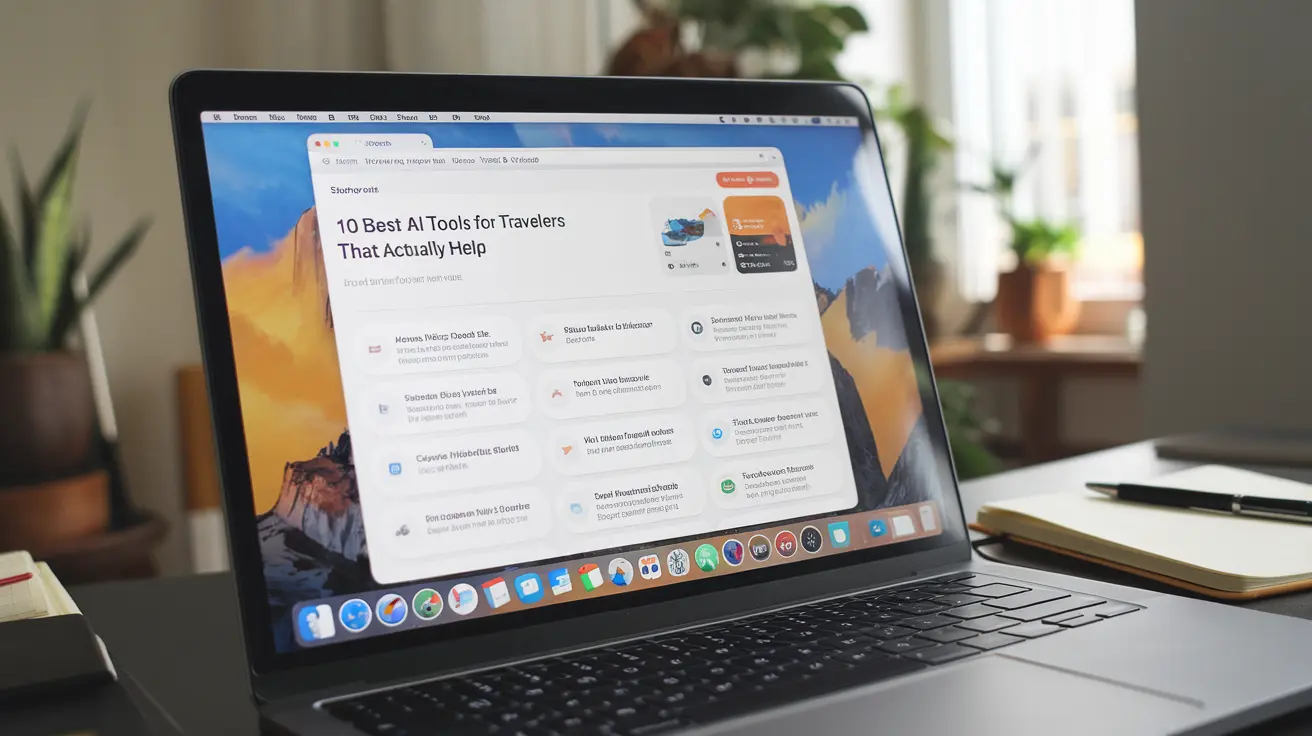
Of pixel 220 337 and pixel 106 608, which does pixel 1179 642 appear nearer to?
pixel 220 337

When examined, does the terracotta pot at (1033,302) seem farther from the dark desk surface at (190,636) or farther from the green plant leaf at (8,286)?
the green plant leaf at (8,286)

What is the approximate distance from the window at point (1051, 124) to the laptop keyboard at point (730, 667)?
2.49m

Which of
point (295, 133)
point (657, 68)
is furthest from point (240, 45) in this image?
point (295, 133)

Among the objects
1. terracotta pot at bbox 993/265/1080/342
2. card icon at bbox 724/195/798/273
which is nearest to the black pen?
card icon at bbox 724/195/798/273

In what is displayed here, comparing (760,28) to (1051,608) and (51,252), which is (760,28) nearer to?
(51,252)

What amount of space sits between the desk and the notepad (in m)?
1.82

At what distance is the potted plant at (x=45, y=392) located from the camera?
5.17 feet

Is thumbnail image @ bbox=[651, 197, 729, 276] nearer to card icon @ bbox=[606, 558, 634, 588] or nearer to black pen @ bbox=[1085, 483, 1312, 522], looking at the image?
card icon @ bbox=[606, 558, 634, 588]

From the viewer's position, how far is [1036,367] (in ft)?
8.61

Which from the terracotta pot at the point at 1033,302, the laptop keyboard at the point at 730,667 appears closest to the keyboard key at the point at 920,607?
the laptop keyboard at the point at 730,667

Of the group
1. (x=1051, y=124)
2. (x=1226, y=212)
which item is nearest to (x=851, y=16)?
(x=1051, y=124)

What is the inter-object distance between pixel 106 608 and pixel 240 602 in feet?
0.86

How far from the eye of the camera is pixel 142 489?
2262mm

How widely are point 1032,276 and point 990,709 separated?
8.19 feet
